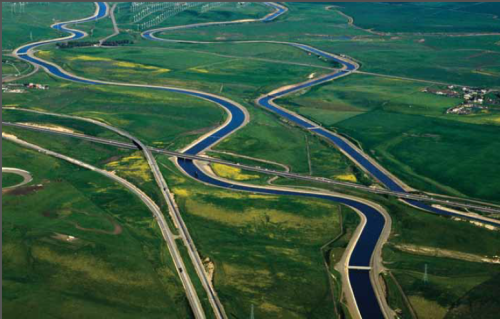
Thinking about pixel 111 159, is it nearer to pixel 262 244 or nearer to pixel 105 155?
pixel 105 155

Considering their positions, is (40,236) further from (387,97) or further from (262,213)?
(387,97)

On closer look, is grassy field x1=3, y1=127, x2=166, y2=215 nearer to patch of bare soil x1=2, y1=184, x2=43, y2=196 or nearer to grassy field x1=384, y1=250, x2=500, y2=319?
patch of bare soil x1=2, y1=184, x2=43, y2=196

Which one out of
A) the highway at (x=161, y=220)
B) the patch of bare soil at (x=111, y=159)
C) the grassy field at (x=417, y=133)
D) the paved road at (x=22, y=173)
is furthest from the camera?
the patch of bare soil at (x=111, y=159)

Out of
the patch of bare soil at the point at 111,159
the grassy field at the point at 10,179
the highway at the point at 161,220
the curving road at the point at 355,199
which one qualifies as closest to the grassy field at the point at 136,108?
the curving road at the point at 355,199

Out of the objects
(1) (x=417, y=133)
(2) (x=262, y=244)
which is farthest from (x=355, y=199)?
(1) (x=417, y=133)

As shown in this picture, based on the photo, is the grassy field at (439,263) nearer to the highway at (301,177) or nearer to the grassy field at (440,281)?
the grassy field at (440,281)

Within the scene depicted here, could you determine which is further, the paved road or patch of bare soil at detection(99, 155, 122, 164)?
patch of bare soil at detection(99, 155, 122, 164)

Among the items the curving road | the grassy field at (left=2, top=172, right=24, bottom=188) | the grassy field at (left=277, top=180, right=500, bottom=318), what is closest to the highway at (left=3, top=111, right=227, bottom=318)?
the curving road
